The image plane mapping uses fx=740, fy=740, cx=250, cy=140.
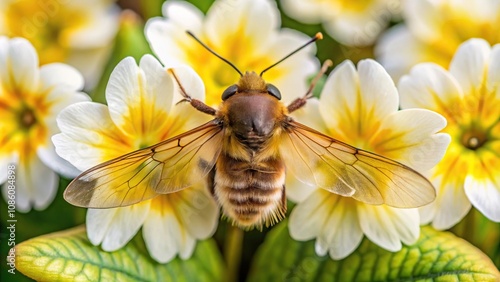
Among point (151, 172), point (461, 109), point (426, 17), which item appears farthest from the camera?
point (426, 17)

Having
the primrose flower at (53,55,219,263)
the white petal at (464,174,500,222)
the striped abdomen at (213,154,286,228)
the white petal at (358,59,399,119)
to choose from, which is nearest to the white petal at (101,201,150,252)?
the primrose flower at (53,55,219,263)

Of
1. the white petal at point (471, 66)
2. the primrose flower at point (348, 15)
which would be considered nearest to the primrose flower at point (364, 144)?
the white petal at point (471, 66)

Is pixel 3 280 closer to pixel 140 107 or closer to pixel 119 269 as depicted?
pixel 119 269

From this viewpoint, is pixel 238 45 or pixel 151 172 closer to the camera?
pixel 151 172

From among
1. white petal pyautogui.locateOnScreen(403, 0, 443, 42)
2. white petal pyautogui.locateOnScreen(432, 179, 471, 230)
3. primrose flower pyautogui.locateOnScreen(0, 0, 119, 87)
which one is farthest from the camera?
primrose flower pyautogui.locateOnScreen(0, 0, 119, 87)

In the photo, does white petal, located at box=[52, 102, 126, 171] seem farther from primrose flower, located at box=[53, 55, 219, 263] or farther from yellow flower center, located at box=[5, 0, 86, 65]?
yellow flower center, located at box=[5, 0, 86, 65]

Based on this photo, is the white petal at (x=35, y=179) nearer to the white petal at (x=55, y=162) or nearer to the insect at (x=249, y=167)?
the white petal at (x=55, y=162)

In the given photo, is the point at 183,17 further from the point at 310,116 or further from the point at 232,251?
the point at 232,251

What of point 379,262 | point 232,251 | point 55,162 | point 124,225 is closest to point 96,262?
point 124,225
